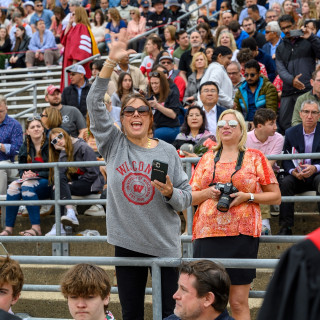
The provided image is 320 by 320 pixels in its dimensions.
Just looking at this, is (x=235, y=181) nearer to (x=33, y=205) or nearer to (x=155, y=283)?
(x=155, y=283)

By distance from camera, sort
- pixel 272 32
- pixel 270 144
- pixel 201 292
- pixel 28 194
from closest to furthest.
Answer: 1. pixel 201 292
2. pixel 270 144
3. pixel 28 194
4. pixel 272 32

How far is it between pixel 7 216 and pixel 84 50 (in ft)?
18.6

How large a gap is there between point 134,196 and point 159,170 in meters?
0.30

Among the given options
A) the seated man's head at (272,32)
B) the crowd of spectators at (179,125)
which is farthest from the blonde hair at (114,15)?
the seated man's head at (272,32)

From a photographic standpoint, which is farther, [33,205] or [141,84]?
[141,84]

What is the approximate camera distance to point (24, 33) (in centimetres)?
1638

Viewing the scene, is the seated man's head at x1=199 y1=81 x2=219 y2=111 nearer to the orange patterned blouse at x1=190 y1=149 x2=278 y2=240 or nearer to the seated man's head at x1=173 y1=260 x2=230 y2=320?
the orange patterned blouse at x1=190 y1=149 x2=278 y2=240

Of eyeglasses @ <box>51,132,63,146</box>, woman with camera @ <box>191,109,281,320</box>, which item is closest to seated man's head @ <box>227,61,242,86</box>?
eyeglasses @ <box>51,132,63,146</box>

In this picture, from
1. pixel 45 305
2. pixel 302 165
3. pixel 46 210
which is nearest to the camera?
pixel 45 305

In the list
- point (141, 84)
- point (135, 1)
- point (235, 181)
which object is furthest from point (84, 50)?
point (235, 181)

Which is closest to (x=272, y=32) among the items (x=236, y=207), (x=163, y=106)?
(x=163, y=106)

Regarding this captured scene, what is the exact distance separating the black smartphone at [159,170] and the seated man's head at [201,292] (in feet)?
1.77

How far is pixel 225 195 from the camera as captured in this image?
4.66m

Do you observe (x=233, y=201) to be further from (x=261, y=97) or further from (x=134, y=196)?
(x=261, y=97)
